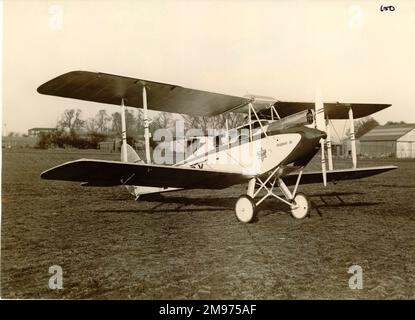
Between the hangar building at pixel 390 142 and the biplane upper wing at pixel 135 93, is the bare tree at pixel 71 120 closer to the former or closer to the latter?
the biplane upper wing at pixel 135 93

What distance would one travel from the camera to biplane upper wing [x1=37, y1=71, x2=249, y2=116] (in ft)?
18.0

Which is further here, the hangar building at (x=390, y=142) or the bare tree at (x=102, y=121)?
the hangar building at (x=390, y=142)

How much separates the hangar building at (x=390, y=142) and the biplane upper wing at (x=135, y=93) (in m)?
36.3

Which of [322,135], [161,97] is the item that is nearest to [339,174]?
[322,135]

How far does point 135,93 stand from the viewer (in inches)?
254

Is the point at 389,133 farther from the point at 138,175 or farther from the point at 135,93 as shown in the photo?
the point at 138,175

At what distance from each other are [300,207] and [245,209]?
117cm

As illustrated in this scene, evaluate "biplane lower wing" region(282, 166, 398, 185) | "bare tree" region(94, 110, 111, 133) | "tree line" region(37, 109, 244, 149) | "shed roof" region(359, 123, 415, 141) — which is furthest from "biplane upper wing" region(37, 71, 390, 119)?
"shed roof" region(359, 123, 415, 141)

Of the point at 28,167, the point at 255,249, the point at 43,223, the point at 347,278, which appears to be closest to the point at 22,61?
the point at 43,223

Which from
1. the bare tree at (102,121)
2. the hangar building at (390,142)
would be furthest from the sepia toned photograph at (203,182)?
the hangar building at (390,142)

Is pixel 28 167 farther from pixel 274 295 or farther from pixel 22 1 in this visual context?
pixel 274 295

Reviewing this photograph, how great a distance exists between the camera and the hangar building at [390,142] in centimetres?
3840

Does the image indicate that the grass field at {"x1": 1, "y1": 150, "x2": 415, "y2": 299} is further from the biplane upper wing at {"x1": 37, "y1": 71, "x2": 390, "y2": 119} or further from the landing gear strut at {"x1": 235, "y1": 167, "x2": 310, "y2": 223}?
the biplane upper wing at {"x1": 37, "y1": 71, "x2": 390, "y2": 119}

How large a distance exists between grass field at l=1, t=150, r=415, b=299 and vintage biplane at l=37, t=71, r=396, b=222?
0.70 meters
